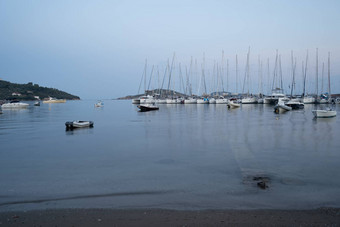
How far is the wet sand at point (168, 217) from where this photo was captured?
24.0 feet

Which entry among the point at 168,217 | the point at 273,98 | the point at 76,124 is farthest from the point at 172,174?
the point at 273,98

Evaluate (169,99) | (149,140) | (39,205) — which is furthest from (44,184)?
(169,99)

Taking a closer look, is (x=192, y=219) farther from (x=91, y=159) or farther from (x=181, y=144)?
(x=181, y=144)

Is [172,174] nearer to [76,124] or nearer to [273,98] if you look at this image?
[76,124]

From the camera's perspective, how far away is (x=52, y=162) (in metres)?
15.6

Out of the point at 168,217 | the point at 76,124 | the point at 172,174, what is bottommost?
the point at 172,174

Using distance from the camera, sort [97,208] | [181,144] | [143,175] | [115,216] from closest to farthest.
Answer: [115,216] < [97,208] < [143,175] < [181,144]

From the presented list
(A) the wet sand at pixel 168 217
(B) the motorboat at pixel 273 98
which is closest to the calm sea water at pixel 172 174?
(A) the wet sand at pixel 168 217

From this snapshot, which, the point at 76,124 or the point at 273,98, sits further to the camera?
the point at 273,98

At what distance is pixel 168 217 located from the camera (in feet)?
25.4

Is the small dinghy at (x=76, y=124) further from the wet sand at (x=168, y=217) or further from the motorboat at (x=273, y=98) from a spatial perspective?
the motorboat at (x=273, y=98)

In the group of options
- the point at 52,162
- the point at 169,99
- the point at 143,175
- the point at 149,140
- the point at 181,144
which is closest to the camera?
the point at 143,175

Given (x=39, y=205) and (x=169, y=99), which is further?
(x=169, y=99)

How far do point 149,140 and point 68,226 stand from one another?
1599 centimetres
